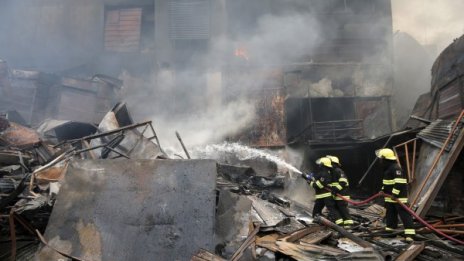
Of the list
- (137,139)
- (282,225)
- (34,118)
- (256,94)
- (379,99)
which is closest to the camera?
(282,225)

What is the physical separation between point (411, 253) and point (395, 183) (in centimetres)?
175

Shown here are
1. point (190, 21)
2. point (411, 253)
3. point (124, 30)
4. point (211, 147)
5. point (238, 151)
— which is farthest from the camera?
point (124, 30)

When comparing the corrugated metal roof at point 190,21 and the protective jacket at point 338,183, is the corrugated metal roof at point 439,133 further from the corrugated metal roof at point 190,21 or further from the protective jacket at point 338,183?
the corrugated metal roof at point 190,21

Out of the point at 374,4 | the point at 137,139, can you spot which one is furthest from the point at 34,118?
the point at 374,4

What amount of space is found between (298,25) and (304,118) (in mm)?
4537

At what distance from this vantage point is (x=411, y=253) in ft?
14.5

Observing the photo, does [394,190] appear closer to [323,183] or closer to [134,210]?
[323,183]

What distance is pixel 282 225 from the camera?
5.49 m

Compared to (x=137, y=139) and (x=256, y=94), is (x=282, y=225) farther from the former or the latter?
(x=256, y=94)

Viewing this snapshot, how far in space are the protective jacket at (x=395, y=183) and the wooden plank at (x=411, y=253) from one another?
1234mm

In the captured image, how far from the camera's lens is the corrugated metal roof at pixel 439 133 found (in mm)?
6688

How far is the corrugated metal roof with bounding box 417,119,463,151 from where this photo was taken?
6688 mm

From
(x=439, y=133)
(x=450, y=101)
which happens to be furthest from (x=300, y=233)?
(x=450, y=101)

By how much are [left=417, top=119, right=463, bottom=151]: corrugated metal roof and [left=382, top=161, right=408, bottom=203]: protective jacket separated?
1.30 meters
